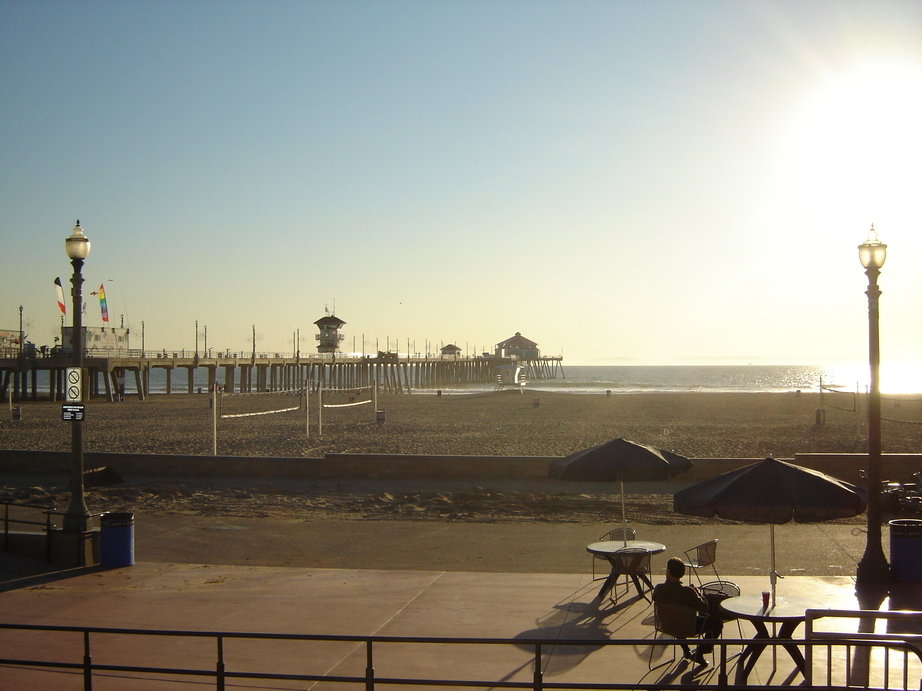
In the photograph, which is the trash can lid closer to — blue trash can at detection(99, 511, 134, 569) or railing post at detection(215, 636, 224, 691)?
blue trash can at detection(99, 511, 134, 569)

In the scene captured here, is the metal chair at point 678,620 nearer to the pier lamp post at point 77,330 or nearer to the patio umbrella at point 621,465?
the patio umbrella at point 621,465

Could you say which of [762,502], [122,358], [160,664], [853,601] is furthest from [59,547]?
[122,358]

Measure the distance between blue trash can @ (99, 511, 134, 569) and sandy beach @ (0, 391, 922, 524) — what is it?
14.1 ft

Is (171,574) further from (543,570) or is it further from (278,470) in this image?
(278,470)

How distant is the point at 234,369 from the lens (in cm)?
9219

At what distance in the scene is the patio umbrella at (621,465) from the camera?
9430 millimetres

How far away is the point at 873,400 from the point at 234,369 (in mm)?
87754

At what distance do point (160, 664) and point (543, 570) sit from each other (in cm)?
467

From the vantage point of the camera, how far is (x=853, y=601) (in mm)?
8469

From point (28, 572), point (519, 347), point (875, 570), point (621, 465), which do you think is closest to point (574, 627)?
point (621, 465)

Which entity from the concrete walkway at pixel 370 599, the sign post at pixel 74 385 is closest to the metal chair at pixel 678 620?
the concrete walkway at pixel 370 599

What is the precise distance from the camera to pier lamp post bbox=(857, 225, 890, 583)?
28.4 feet

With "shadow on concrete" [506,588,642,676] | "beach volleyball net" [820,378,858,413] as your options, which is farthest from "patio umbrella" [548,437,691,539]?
"beach volleyball net" [820,378,858,413]

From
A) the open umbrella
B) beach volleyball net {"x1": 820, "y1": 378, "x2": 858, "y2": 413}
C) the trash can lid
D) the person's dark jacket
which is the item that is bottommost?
beach volleyball net {"x1": 820, "y1": 378, "x2": 858, "y2": 413}
